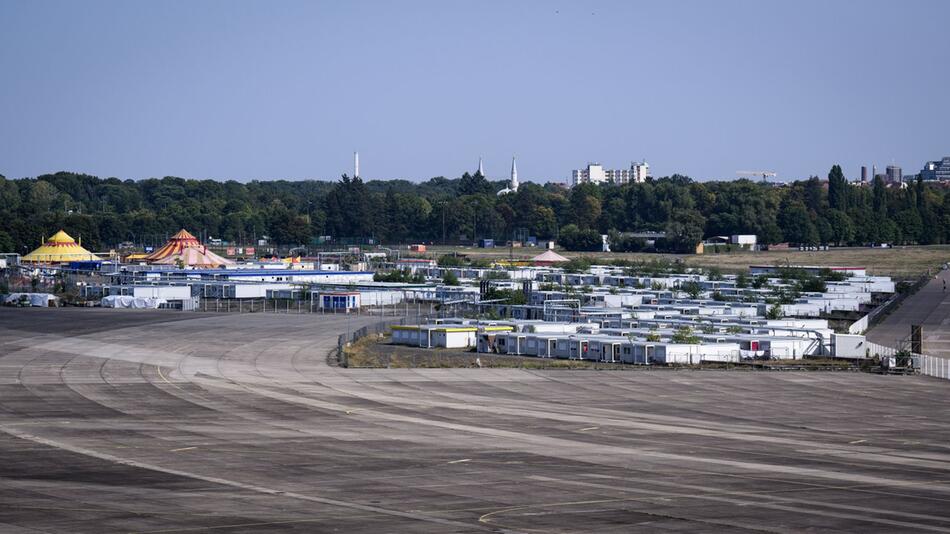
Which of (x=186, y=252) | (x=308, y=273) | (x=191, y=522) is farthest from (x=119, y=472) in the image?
(x=186, y=252)

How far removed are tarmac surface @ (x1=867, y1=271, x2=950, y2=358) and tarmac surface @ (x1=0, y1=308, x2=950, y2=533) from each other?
16447 mm

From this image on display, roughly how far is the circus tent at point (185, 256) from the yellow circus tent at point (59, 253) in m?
9.13

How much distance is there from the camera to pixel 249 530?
2505 cm

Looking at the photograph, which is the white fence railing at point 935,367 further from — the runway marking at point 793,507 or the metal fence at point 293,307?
the metal fence at point 293,307

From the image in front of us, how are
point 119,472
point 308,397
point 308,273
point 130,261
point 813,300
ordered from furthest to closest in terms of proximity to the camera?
point 130,261
point 308,273
point 813,300
point 308,397
point 119,472

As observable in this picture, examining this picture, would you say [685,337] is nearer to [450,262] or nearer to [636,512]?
[636,512]

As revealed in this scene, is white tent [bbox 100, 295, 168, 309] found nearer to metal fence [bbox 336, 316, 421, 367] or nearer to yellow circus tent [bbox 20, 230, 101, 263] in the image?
metal fence [bbox 336, 316, 421, 367]

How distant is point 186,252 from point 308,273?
28002 millimetres

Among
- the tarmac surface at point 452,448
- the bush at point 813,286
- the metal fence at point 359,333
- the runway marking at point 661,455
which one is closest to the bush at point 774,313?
the bush at point 813,286

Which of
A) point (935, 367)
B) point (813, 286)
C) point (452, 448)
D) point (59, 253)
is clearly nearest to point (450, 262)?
point (59, 253)

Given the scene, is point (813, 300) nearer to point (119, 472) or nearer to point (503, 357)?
point (503, 357)

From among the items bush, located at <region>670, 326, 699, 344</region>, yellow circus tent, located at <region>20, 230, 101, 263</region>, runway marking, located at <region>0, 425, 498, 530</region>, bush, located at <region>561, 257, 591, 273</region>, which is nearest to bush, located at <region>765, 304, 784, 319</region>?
bush, located at <region>670, 326, 699, 344</region>

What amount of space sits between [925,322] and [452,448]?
59786 millimetres

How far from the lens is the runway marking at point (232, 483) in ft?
87.6
